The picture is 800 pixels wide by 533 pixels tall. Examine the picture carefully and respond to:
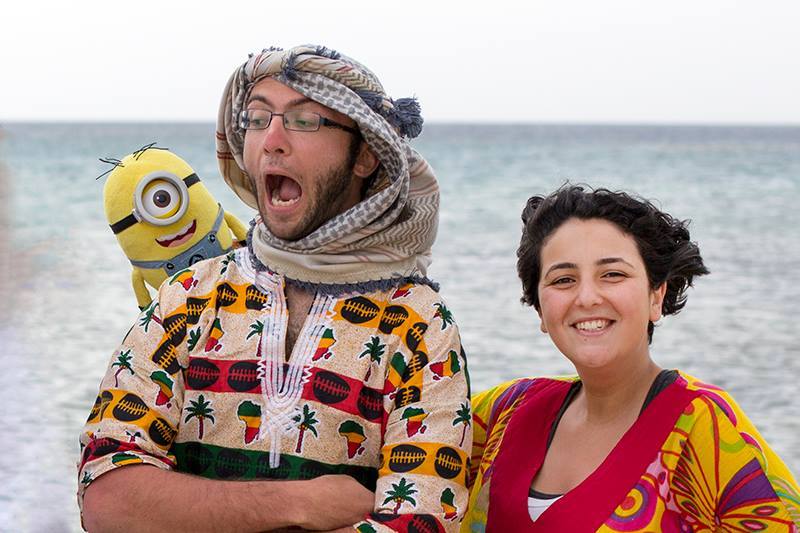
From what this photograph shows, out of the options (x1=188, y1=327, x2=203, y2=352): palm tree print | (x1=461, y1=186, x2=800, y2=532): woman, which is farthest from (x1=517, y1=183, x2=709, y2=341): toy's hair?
(x1=188, y1=327, x2=203, y2=352): palm tree print

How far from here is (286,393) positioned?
2600 mm

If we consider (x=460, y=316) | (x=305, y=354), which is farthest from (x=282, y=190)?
(x=460, y=316)

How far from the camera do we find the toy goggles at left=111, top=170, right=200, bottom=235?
122 inches

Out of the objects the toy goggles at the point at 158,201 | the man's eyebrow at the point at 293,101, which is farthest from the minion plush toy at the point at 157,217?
the man's eyebrow at the point at 293,101

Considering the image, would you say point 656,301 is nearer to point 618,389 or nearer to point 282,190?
point 618,389

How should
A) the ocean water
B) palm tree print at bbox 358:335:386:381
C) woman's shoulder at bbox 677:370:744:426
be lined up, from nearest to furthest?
1. woman's shoulder at bbox 677:370:744:426
2. palm tree print at bbox 358:335:386:381
3. the ocean water

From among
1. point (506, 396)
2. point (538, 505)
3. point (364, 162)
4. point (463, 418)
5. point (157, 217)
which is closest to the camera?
point (463, 418)

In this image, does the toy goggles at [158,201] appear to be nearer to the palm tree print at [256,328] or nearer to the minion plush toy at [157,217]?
the minion plush toy at [157,217]

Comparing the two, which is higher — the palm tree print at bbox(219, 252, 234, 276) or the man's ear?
the man's ear

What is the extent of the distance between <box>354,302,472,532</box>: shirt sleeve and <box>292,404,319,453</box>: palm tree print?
0.16 m

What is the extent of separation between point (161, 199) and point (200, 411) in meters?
0.73

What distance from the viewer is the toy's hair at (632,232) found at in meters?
2.67

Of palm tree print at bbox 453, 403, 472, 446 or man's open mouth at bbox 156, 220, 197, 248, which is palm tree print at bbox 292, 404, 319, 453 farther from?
man's open mouth at bbox 156, 220, 197, 248

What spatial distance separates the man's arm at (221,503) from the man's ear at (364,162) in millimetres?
735
